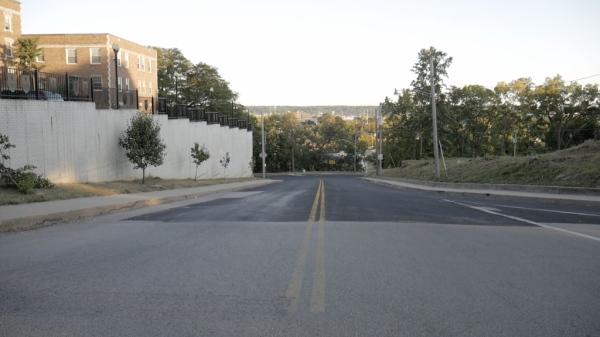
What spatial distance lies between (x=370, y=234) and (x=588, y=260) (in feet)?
12.4

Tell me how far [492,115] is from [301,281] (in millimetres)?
81710

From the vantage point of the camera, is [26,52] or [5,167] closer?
[5,167]

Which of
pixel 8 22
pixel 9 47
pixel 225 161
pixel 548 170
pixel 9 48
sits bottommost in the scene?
pixel 225 161

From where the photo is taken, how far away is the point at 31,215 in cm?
1168

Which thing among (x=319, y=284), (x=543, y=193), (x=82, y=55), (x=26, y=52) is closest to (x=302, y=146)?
(x=82, y=55)

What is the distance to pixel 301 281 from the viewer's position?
19.0 ft

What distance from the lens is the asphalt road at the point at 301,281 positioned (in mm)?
4371

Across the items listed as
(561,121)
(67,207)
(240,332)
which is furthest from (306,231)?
(561,121)

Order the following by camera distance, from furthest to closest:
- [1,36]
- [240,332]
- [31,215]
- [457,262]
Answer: [1,36]
[31,215]
[457,262]
[240,332]

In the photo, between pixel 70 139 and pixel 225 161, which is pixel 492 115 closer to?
pixel 225 161

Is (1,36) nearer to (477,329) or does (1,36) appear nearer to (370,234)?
(370,234)

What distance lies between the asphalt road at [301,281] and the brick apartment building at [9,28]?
148ft

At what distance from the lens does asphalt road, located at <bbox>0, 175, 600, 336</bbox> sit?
14.3 ft

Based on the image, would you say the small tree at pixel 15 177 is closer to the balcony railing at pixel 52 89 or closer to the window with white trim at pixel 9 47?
the balcony railing at pixel 52 89
